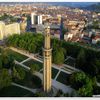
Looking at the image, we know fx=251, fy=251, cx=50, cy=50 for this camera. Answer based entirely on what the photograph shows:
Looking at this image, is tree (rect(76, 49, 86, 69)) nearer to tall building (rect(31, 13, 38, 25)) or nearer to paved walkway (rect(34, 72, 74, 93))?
paved walkway (rect(34, 72, 74, 93))

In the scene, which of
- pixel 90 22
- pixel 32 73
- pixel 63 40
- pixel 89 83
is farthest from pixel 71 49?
pixel 90 22

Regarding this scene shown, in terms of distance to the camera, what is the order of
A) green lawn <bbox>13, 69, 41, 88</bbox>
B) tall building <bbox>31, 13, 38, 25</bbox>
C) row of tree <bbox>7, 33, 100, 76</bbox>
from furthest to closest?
tall building <bbox>31, 13, 38, 25</bbox> < row of tree <bbox>7, 33, 100, 76</bbox> < green lawn <bbox>13, 69, 41, 88</bbox>

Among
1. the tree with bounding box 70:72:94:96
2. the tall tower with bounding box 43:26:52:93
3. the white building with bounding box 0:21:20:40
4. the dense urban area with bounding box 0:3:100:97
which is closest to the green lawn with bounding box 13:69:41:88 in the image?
the dense urban area with bounding box 0:3:100:97

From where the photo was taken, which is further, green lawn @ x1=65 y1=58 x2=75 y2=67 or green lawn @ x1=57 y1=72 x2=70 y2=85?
green lawn @ x1=65 y1=58 x2=75 y2=67

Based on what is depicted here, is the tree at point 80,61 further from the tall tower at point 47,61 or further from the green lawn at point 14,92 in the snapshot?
the green lawn at point 14,92

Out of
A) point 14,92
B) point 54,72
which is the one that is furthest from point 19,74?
point 54,72

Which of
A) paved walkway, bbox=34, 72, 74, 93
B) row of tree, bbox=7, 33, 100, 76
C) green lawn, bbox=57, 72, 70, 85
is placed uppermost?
row of tree, bbox=7, 33, 100, 76

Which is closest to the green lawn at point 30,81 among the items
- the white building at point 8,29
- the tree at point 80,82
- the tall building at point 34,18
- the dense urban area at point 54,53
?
the dense urban area at point 54,53

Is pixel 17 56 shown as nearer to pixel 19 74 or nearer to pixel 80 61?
pixel 19 74

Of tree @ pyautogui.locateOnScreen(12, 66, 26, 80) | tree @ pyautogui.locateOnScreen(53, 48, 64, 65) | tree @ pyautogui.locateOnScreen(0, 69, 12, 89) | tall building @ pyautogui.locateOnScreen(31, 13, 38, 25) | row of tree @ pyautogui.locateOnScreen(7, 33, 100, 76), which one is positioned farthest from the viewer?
tall building @ pyautogui.locateOnScreen(31, 13, 38, 25)

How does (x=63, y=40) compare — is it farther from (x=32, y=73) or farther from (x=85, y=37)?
(x=32, y=73)
